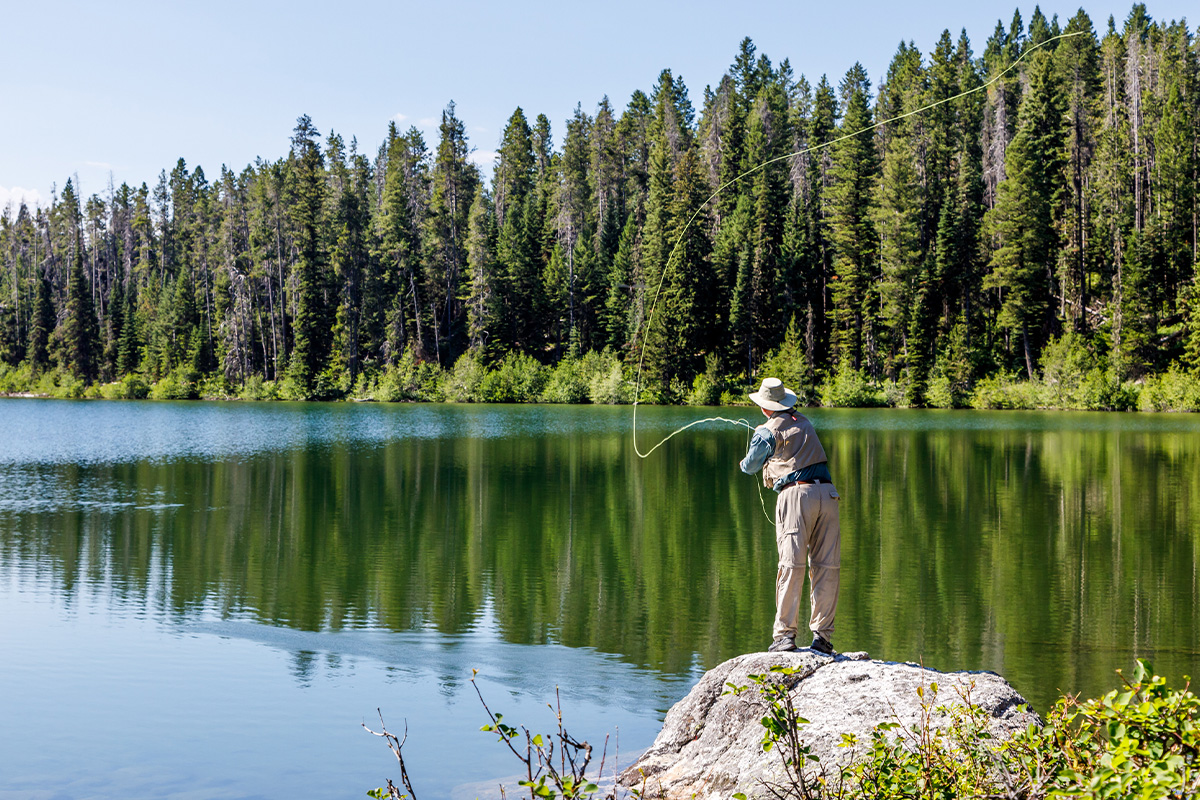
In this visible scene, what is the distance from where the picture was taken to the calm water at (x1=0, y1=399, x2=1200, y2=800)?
774 centimetres

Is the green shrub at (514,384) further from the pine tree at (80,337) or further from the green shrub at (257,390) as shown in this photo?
the pine tree at (80,337)

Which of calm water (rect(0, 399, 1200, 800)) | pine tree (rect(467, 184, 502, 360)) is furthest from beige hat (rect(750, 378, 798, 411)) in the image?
pine tree (rect(467, 184, 502, 360))

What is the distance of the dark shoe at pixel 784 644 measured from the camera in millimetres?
6934

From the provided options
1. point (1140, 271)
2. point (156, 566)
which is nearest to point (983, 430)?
point (1140, 271)

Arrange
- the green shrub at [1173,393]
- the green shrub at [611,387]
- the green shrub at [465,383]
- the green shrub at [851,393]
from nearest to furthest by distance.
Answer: the green shrub at [1173,393], the green shrub at [851,393], the green shrub at [611,387], the green shrub at [465,383]

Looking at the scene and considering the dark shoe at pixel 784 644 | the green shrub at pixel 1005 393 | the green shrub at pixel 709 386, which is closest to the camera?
the dark shoe at pixel 784 644

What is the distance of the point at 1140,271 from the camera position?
188ft

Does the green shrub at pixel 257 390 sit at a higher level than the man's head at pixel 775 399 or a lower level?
higher

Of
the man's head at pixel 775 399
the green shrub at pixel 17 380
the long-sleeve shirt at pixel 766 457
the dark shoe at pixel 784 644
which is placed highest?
the green shrub at pixel 17 380

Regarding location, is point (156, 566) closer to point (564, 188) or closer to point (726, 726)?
point (726, 726)

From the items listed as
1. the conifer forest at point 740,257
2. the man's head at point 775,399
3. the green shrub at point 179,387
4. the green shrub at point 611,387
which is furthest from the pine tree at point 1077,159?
the green shrub at point 179,387

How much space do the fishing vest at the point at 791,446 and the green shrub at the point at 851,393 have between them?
57.2 meters

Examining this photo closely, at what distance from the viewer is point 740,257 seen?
68.4 meters

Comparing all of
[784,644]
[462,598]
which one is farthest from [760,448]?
[462,598]
